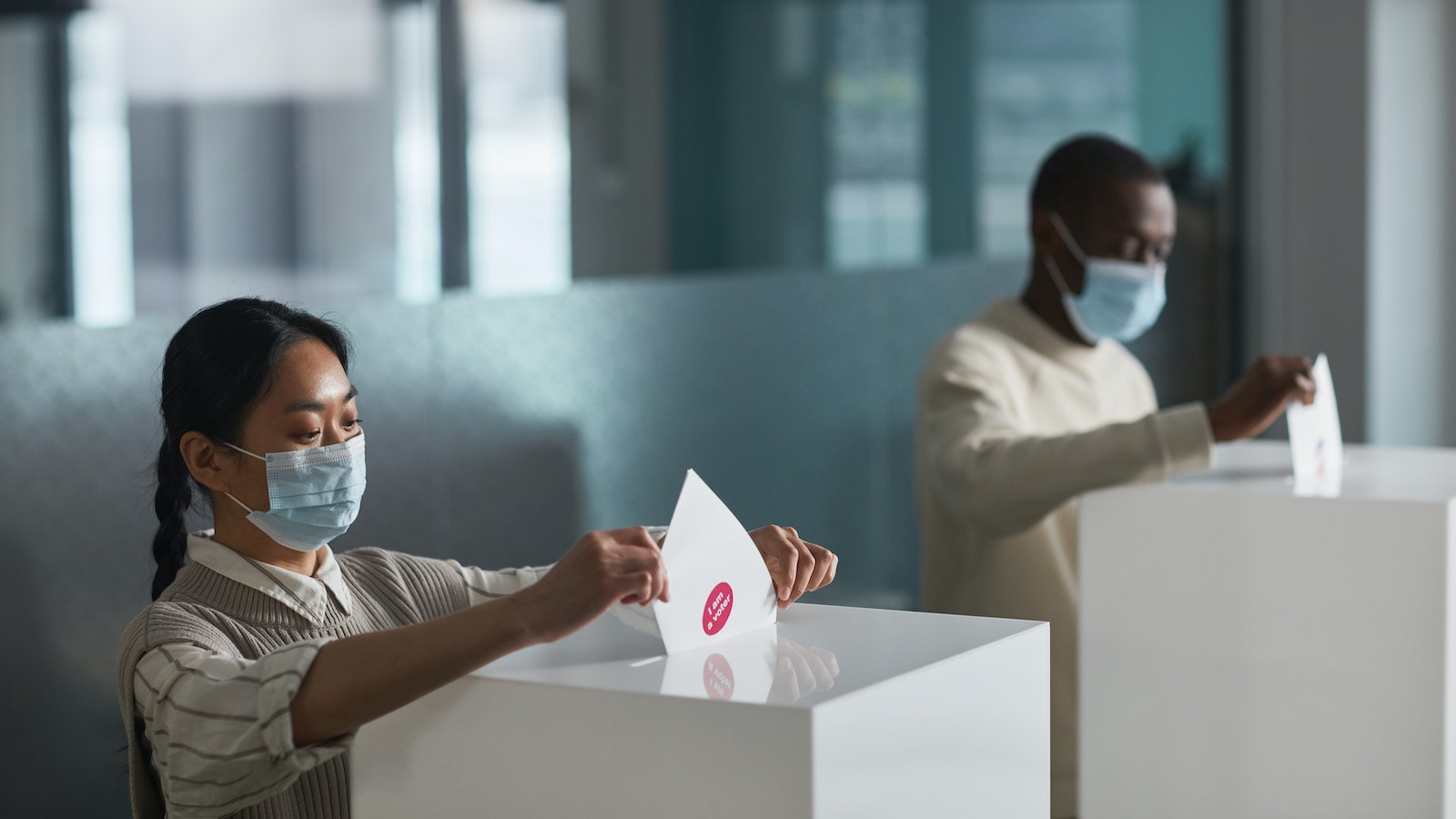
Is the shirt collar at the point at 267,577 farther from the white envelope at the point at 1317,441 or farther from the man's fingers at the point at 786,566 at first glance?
the white envelope at the point at 1317,441

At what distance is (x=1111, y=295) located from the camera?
2342 mm

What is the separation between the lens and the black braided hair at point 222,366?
4.33ft

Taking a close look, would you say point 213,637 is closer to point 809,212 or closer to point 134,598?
point 134,598

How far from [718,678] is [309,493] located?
0.45 metres

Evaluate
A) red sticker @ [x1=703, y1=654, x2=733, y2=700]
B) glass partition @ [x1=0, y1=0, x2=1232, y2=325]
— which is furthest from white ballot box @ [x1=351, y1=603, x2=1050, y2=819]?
glass partition @ [x1=0, y1=0, x2=1232, y2=325]

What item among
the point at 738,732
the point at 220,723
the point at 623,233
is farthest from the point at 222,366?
the point at 623,233

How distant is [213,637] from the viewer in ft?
4.11

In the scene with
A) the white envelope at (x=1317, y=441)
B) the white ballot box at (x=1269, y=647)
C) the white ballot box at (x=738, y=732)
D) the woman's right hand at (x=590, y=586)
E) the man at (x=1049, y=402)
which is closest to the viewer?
the white ballot box at (x=738, y=732)

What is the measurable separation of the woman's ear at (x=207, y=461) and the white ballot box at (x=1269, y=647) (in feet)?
3.25

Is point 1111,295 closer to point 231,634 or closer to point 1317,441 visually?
point 1317,441

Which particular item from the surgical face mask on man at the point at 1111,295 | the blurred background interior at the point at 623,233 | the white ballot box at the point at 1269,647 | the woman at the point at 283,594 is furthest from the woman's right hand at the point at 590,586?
the surgical face mask on man at the point at 1111,295

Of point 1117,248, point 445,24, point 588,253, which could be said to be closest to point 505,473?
point 588,253

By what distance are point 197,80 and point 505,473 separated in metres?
0.83

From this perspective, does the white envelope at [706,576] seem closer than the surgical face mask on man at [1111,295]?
Yes
